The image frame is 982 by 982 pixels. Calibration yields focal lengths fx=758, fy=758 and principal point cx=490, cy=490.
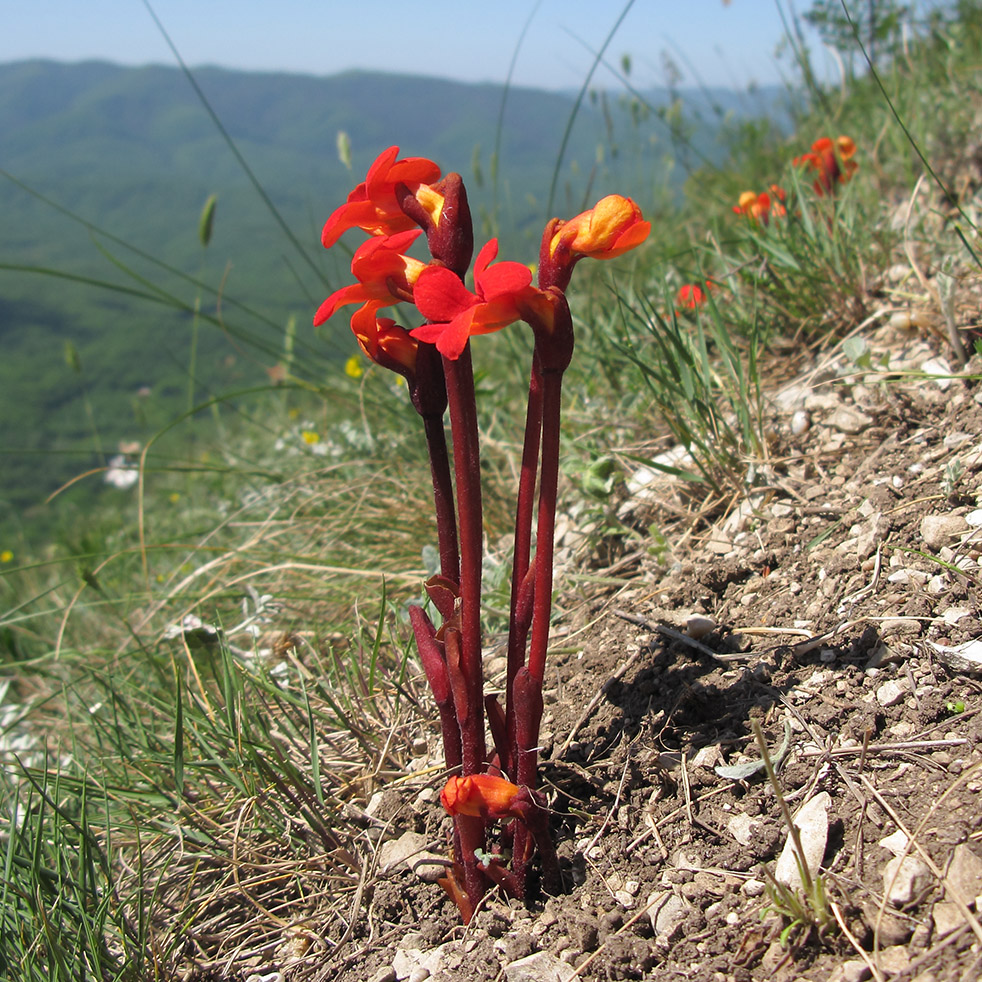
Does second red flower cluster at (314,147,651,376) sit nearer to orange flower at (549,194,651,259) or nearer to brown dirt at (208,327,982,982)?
orange flower at (549,194,651,259)

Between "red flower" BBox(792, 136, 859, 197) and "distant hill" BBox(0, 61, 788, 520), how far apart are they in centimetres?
89

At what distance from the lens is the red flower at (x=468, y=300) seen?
862 millimetres

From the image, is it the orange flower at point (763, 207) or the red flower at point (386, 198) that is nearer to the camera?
the red flower at point (386, 198)

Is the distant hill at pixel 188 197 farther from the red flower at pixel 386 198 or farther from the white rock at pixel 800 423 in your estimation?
the red flower at pixel 386 198

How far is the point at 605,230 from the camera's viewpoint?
0.95 meters

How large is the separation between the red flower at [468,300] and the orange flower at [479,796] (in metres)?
0.57

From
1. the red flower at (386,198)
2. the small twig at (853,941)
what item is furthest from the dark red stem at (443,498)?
the small twig at (853,941)

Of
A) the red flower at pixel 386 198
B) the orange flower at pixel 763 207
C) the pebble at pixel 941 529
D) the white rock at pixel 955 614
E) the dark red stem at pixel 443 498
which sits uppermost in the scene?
the orange flower at pixel 763 207

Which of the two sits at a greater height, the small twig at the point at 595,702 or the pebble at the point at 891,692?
the pebble at the point at 891,692

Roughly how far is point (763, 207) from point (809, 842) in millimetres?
2324

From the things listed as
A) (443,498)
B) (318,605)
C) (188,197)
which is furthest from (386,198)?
(188,197)

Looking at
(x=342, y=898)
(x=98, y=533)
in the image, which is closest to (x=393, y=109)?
(x=98, y=533)

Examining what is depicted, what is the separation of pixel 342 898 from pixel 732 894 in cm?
64

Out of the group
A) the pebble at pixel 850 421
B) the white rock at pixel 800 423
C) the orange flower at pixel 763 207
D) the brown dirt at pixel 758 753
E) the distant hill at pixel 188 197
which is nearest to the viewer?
the brown dirt at pixel 758 753
